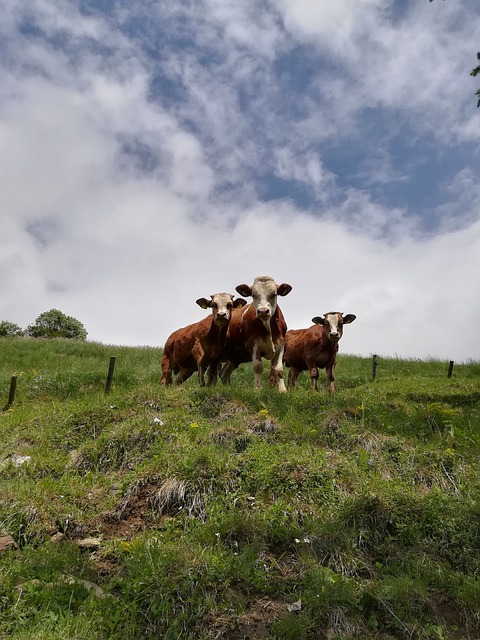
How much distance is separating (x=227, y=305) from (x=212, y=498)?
5232 mm

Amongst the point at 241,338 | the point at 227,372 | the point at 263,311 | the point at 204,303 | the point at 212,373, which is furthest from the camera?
the point at 227,372

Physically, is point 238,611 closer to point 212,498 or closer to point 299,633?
point 299,633

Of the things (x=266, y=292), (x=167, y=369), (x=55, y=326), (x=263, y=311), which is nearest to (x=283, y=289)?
(x=266, y=292)

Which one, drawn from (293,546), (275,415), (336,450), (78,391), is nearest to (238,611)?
(293,546)

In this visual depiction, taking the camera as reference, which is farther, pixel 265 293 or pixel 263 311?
pixel 265 293

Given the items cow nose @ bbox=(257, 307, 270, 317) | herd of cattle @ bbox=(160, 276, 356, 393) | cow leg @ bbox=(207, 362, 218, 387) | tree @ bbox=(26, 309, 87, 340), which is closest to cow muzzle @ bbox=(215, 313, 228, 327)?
herd of cattle @ bbox=(160, 276, 356, 393)

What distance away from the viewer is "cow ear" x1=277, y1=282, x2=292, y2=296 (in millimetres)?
9883

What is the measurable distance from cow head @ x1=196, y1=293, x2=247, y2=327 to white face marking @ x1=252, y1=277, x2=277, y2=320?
1.77 feet

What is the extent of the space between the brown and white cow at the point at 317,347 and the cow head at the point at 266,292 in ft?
8.69

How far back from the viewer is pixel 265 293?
31.3 feet

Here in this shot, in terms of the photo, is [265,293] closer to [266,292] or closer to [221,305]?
[266,292]

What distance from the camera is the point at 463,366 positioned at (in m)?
20.9

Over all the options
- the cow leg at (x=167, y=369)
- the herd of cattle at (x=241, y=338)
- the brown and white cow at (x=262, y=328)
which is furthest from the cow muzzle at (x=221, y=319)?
the cow leg at (x=167, y=369)

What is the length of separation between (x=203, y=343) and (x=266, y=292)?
1.92 meters
